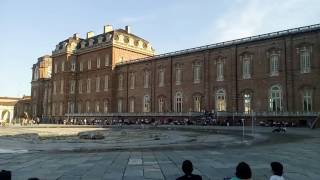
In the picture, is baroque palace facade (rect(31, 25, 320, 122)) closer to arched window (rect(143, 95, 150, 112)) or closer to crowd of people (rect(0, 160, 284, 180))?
arched window (rect(143, 95, 150, 112))

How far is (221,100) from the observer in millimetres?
51469

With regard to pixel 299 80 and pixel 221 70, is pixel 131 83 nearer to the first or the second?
pixel 221 70

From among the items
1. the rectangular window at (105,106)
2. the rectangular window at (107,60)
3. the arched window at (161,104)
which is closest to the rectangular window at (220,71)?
the arched window at (161,104)

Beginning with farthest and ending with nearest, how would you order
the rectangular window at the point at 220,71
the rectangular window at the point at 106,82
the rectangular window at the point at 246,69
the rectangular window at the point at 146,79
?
the rectangular window at the point at 106,82 → the rectangular window at the point at 146,79 → the rectangular window at the point at 220,71 → the rectangular window at the point at 246,69

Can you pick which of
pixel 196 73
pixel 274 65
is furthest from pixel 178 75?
pixel 274 65

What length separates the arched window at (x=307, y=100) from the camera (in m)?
42.3

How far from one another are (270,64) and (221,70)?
7341 mm

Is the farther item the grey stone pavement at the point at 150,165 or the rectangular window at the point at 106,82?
the rectangular window at the point at 106,82

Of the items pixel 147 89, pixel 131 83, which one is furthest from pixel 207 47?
pixel 131 83

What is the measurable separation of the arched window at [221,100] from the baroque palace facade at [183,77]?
128mm

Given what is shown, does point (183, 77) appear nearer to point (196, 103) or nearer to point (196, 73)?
point (196, 73)

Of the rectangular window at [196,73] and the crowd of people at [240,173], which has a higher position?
the rectangular window at [196,73]

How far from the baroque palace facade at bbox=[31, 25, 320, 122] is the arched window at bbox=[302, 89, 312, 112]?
10 centimetres

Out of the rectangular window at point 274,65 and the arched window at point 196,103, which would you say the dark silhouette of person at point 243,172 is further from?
the arched window at point 196,103
